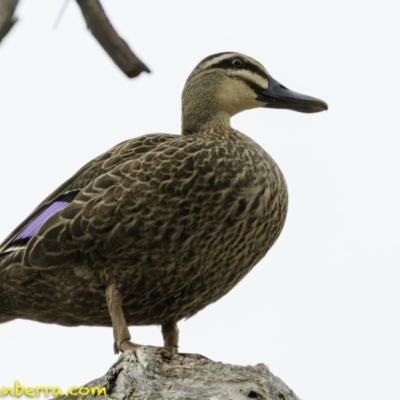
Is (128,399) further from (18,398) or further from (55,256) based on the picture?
(55,256)

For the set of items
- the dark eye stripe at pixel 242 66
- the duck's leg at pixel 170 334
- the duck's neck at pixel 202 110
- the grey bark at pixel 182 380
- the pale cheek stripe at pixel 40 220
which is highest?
the dark eye stripe at pixel 242 66

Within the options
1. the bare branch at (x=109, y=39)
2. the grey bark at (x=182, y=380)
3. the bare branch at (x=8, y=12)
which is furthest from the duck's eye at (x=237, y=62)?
the bare branch at (x=8, y=12)

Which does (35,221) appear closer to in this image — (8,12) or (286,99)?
(286,99)

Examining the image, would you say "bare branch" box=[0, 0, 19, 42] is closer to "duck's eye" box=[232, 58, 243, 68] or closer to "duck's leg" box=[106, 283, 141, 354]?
"duck's leg" box=[106, 283, 141, 354]

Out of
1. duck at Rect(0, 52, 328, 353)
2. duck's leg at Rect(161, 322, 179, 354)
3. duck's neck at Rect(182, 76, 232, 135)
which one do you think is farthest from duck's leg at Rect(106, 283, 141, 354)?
duck's neck at Rect(182, 76, 232, 135)

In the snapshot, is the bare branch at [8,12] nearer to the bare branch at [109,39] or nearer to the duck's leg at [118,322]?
the bare branch at [109,39]

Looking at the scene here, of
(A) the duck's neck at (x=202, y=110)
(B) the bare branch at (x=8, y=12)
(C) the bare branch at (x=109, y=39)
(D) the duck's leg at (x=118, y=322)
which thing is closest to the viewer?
(B) the bare branch at (x=8, y=12)

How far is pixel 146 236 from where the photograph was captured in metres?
5.02

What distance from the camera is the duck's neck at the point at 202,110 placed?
6195 mm

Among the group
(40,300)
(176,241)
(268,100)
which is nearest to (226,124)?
(268,100)

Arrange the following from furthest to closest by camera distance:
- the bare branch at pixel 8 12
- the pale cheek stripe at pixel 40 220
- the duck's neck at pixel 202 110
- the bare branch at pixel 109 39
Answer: the duck's neck at pixel 202 110 → the pale cheek stripe at pixel 40 220 → the bare branch at pixel 109 39 → the bare branch at pixel 8 12

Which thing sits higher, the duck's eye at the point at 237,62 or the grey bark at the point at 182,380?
the duck's eye at the point at 237,62

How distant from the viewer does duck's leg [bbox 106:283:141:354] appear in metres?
4.84

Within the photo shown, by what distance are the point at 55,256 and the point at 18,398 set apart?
1512 mm
